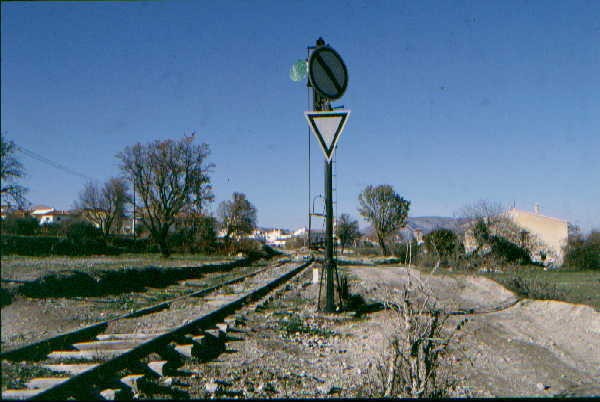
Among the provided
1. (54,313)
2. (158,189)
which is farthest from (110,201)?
(54,313)

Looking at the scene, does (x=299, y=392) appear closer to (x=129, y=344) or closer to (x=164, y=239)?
(x=129, y=344)

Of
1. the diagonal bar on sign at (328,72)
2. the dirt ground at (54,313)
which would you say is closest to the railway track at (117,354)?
the dirt ground at (54,313)

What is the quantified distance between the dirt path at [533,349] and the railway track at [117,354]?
2859mm

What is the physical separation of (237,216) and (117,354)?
52.6 meters

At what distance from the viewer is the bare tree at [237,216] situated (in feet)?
175

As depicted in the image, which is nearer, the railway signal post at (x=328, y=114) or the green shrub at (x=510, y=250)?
the railway signal post at (x=328, y=114)

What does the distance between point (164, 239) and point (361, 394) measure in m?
37.7

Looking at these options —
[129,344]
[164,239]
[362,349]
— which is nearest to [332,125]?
[362,349]

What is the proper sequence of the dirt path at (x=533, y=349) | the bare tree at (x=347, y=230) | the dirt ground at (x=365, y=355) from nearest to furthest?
the dirt ground at (x=365, y=355), the dirt path at (x=533, y=349), the bare tree at (x=347, y=230)

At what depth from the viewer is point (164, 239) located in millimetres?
40531

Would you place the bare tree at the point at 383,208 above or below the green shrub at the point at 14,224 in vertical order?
above

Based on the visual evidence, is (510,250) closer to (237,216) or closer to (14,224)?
(237,216)

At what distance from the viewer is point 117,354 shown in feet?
18.1

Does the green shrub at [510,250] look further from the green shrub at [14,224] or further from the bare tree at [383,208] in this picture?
the green shrub at [14,224]
